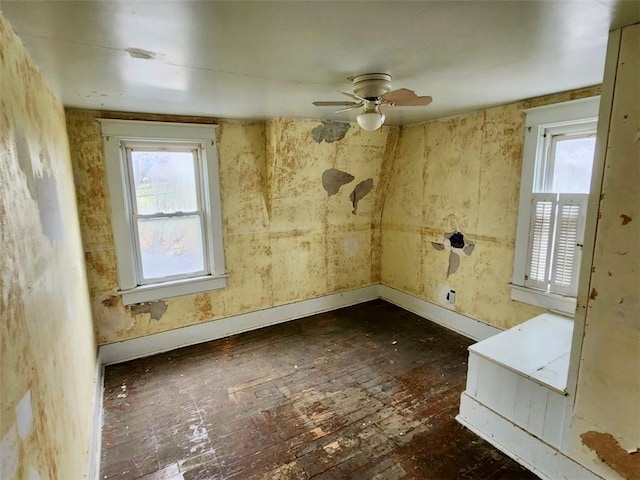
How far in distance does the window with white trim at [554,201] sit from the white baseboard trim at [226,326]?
2.04 meters

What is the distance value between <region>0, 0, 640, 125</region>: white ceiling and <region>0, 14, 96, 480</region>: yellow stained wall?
249mm

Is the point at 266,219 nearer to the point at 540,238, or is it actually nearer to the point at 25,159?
the point at 25,159

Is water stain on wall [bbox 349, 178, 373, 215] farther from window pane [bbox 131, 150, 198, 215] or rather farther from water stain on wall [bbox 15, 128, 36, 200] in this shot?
water stain on wall [bbox 15, 128, 36, 200]

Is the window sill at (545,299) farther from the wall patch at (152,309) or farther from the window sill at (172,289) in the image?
the wall patch at (152,309)

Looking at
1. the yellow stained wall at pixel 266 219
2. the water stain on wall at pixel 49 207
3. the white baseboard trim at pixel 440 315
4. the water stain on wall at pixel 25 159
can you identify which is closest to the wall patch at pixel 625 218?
the white baseboard trim at pixel 440 315

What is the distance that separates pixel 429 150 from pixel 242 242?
2237mm

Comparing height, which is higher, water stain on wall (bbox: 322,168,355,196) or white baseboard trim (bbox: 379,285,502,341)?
water stain on wall (bbox: 322,168,355,196)

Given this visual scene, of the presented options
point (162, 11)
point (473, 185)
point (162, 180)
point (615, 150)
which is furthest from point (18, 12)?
point (473, 185)

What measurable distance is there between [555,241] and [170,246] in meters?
3.35

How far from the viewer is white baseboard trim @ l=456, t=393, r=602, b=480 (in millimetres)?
1736

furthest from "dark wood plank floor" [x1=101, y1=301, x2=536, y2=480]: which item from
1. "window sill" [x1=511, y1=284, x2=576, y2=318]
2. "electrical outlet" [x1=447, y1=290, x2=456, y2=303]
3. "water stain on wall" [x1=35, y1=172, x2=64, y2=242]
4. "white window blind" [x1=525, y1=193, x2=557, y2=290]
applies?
"water stain on wall" [x1=35, y1=172, x2=64, y2=242]

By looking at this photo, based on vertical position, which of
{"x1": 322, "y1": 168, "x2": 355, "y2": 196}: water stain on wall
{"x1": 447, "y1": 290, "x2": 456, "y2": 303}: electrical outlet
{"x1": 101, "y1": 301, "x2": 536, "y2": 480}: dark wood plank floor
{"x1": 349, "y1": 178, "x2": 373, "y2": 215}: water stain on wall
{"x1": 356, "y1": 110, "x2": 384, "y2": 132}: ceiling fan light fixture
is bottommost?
{"x1": 101, "y1": 301, "x2": 536, "y2": 480}: dark wood plank floor

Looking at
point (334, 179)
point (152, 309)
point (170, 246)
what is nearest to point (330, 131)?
point (334, 179)

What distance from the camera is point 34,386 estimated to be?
1.12 metres
